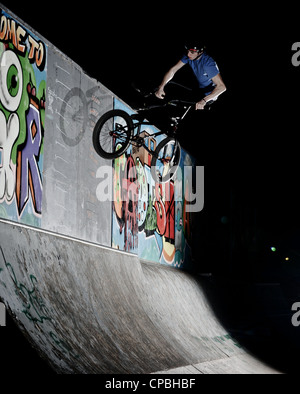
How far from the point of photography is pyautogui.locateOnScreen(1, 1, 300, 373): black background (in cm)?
1049

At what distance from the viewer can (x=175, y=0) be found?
10.9m

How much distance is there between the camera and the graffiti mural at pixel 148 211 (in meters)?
12.7

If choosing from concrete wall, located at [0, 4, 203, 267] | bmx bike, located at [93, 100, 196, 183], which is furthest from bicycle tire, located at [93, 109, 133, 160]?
concrete wall, located at [0, 4, 203, 267]

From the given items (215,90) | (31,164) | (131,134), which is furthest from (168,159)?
(31,164)

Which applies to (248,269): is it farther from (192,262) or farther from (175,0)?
(175,0)

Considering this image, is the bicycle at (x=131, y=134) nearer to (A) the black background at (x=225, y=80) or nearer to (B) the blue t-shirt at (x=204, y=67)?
(B) the blue t-shirt at (x=204, y=67)

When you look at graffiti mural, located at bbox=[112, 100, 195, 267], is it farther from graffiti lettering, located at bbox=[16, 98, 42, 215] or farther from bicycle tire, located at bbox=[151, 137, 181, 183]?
graffiti lettering, located at bbox=[16, 98, 42, 215]

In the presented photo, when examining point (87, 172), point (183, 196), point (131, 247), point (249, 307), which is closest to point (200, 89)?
point (87, 172)

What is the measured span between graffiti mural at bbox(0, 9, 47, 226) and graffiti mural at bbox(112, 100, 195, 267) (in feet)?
7.89

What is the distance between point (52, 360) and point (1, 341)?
2.19ft

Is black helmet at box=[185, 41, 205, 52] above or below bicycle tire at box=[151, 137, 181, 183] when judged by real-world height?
above

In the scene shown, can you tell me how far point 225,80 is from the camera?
572 inches

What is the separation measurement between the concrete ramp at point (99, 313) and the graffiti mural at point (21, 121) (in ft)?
1.85

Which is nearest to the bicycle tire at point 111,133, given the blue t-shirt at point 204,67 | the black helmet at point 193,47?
the blue t-shirt at point 204,67
